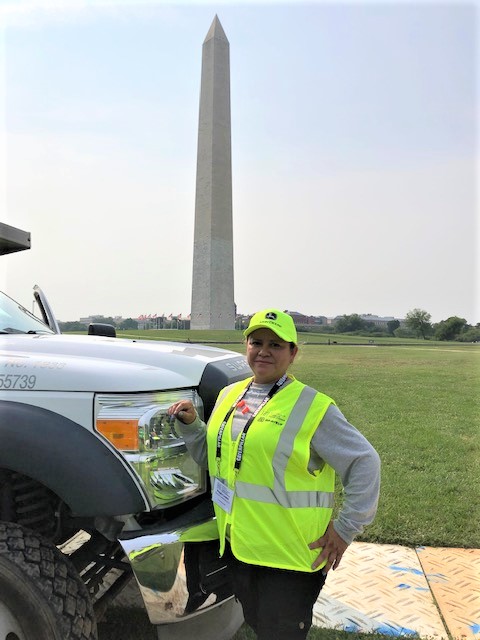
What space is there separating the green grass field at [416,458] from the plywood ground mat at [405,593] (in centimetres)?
17

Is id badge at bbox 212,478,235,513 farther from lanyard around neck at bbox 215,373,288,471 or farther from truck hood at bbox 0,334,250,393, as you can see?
truck hood at bbox 0,334,250,393

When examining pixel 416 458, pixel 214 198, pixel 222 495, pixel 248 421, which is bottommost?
pixel 416 458

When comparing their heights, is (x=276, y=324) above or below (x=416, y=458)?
above

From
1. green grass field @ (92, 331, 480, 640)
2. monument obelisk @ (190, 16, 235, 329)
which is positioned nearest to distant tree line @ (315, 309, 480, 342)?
monument obelisk @ (190, 16, 235, 329)

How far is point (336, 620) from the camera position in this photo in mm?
3285

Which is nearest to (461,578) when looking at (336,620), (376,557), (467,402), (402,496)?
(376,557)

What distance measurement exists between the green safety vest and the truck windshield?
60.7 inches

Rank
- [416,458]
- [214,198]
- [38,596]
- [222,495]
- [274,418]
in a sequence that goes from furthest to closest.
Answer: [214,198]
[416,458]
[222,495]
[274,418]
[38,596]

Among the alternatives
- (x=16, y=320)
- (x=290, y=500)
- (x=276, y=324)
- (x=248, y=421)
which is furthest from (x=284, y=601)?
(x=16, y=320)

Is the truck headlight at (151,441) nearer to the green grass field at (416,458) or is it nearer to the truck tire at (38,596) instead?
the truck tire at (38,596)

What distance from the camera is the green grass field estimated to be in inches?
175

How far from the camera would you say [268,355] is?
2287 mm

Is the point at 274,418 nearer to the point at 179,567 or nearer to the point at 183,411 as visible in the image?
the point at 183,411

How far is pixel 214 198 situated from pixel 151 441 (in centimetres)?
3884
